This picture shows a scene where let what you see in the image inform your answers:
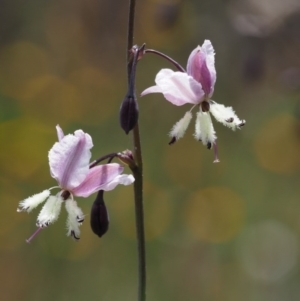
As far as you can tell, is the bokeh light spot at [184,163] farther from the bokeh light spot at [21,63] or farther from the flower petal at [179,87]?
the flower petal at [179,87]

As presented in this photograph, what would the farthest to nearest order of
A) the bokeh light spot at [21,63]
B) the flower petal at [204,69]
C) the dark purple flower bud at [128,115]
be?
the bokeh light spot at [21,63]
the flower petal at [204,69]
the dark purple flower bud at [128,115]

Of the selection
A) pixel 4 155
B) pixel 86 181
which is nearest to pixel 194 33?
pixel 4 155

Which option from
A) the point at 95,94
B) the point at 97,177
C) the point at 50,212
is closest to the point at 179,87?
the point at 97,177

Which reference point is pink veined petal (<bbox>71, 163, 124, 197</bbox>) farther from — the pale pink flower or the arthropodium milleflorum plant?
the pale pink flower

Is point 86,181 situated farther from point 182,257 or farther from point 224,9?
point 224,9

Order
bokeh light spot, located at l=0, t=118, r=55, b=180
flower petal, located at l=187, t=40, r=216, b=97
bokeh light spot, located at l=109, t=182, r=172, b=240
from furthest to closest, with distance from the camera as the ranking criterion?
bokeh light spot, located at l=0, t=118, r=55, b=180, bokeh light spot, located at l=109, t=182, r=172, b=240, flower petal, located at l=187, t=40, r=216, b=97

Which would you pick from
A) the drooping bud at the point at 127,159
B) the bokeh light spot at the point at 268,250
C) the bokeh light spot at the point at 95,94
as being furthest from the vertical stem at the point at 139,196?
the bokeh light spot at the point at 95,94

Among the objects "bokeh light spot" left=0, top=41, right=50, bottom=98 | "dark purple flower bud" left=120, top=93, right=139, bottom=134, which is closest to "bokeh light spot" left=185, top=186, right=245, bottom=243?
"bokeh light spot" left=0, top=41, right=50, bottom=98

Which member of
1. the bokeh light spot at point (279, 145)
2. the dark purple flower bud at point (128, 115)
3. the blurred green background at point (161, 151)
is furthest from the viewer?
the bokeh light spot at point (279, 145)
